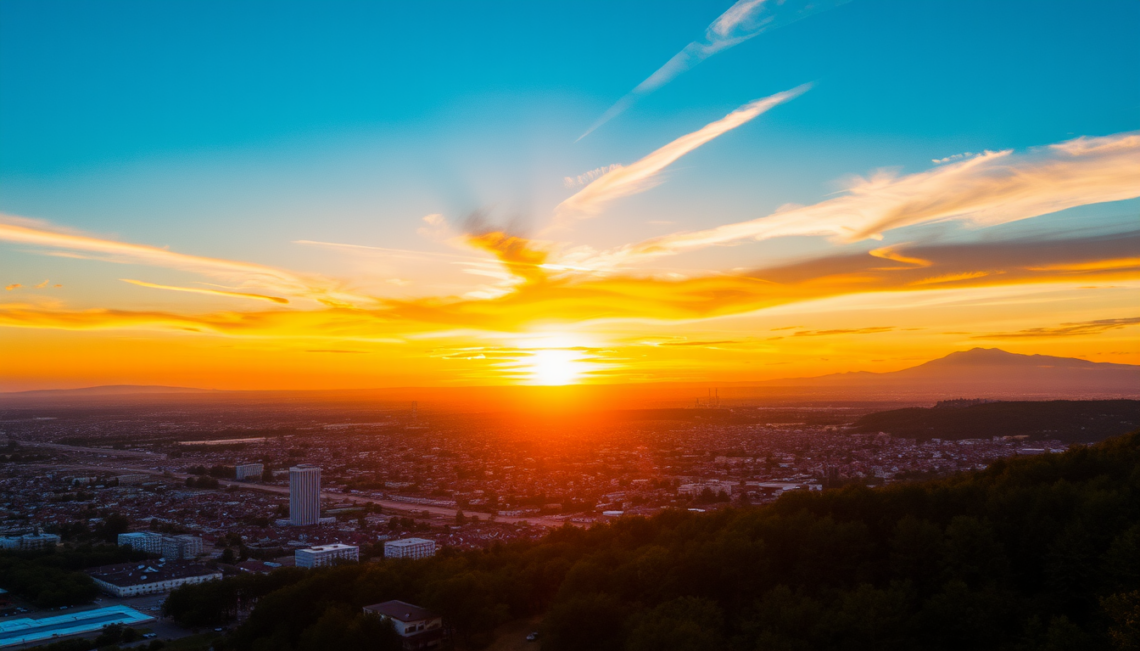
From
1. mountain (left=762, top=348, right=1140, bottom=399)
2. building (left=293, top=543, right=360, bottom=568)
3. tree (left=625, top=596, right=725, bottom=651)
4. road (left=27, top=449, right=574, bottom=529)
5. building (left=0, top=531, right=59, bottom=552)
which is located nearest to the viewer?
tree (left=625, top=596, right=725, bottom=651)

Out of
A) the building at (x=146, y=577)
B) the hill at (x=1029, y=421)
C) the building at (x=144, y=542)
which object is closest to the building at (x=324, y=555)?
the building at (x=146, y=577)

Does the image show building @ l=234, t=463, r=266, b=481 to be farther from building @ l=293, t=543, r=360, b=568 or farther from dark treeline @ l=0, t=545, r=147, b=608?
building @ l=293, t=543, r=360, b=568

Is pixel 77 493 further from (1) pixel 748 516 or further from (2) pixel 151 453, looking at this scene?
(1) pixel 748 516

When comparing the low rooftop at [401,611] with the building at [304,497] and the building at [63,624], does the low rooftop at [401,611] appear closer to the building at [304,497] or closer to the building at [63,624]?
the building at [63,624]

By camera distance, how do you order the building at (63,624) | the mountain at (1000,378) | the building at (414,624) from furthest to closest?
the mountain at (1000,378) < the building at (63,624) < the building at (414,624)

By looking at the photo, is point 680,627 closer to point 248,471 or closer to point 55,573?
point 55,573

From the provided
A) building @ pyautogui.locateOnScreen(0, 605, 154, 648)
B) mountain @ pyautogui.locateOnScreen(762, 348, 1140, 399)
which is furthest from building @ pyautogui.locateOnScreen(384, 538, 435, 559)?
mountain @ pyautogui.locateOnScreen(762, 348, 1140, 399)
